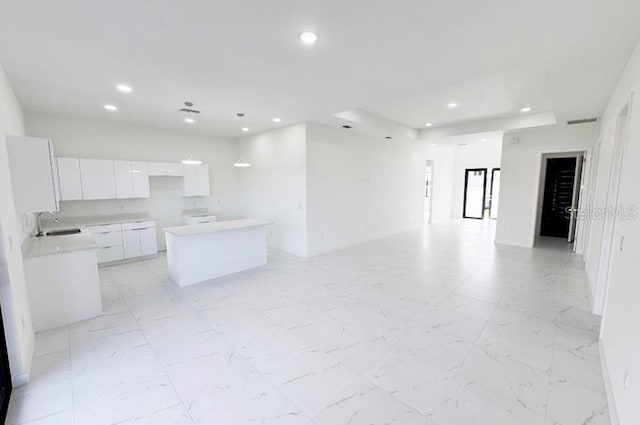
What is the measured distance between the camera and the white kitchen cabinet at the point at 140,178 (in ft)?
18.2

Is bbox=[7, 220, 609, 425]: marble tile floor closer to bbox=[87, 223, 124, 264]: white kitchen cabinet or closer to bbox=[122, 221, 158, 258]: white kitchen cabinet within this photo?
bbox=[87, 223, 124, 264]: white kitchen cabinet

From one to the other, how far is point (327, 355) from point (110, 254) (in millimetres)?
4893

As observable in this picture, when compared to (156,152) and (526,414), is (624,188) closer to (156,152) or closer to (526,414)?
(526,414)

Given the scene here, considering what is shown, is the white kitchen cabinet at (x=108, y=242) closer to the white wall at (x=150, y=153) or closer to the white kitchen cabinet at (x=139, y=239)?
the white kitchen cabinet at (x=139, y=239)

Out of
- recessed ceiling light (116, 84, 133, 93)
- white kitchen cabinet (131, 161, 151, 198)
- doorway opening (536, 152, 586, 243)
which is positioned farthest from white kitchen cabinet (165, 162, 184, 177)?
doorway opening (536, 152, 586, 243)

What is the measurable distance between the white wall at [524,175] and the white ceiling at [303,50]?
5.76 feet

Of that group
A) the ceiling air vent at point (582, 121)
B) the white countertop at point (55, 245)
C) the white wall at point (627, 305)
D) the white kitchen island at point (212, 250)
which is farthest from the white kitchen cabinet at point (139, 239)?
the ceiling air vent at point (582, 121)

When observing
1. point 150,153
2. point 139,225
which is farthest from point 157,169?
point 139,225

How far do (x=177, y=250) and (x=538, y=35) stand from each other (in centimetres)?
491

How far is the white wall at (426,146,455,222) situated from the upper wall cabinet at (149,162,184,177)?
826cm

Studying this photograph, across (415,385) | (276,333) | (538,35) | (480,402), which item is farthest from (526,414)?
(538,35)

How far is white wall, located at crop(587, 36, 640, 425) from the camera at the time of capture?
1.59 m

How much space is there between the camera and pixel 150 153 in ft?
19.7

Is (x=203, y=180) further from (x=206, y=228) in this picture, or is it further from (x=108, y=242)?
(x=206, y=228)
